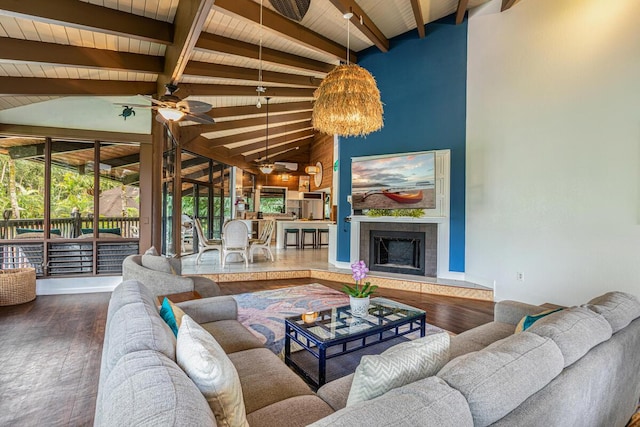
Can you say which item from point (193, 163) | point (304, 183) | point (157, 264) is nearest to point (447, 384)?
point (157, 264)

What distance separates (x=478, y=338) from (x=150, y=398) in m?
2.11

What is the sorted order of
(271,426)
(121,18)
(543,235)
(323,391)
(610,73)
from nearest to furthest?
(271,426) < (323,391) < (121,18) < (610,73) < (543,235)

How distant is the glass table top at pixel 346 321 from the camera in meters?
2.34

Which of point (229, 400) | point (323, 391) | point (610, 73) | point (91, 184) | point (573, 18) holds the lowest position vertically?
point (323, 391)

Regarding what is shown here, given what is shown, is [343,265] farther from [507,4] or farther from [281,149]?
[281,149]

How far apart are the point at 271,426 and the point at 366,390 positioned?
0.50 meters

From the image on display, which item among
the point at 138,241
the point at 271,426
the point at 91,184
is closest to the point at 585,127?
the point at 271,426

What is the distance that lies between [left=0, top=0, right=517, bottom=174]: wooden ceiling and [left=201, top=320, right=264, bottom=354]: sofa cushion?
106 inches

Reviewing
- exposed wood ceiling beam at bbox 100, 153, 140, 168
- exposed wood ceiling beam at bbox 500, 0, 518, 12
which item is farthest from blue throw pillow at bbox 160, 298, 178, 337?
exposed wood ceiling beam at bbox 500, 0, 518, 12

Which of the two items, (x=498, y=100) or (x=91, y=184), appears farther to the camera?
(x=91, y=184)

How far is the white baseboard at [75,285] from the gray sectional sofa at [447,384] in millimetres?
3985

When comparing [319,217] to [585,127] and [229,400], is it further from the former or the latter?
[229,400]

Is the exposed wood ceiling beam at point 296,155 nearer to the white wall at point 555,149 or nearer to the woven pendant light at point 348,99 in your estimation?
the white wall at point 555,149

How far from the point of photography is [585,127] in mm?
3705
